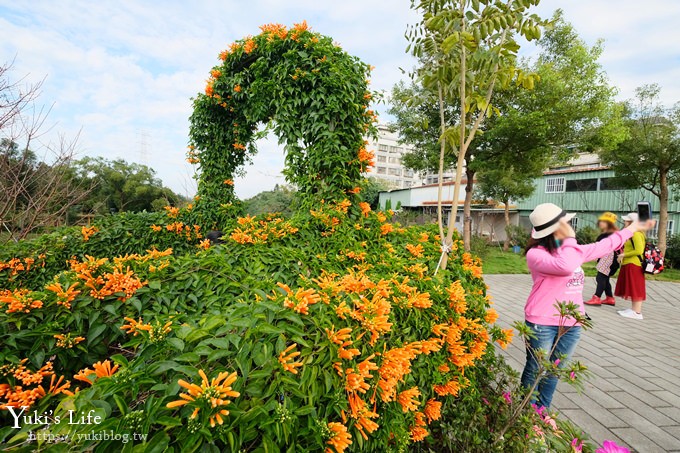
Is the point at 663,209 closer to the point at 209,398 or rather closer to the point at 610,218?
the point at 610,218

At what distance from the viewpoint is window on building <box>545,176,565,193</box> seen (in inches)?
739

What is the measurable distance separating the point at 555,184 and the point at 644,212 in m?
20.5

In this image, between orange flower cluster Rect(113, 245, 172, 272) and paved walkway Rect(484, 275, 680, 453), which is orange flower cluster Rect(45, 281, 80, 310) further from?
paved walkway Rect(484, 275, 680, 453)

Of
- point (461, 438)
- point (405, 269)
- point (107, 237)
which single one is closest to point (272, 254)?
point (405, 269)

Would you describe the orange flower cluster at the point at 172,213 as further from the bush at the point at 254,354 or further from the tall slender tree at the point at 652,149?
the tall slender tree at the point at 652,149

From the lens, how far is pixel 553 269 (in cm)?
203

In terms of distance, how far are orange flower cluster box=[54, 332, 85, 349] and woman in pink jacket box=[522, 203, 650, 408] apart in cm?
238

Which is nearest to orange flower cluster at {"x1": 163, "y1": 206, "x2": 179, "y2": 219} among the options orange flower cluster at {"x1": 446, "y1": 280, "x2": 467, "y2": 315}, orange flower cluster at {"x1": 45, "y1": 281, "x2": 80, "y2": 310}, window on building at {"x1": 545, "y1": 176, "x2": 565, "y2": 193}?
orange flower cluster at {"x1": 45, "y1": 281, "x2": 80, "y2": 310}

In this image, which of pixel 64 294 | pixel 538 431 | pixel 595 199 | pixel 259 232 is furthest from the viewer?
pixel 595 199

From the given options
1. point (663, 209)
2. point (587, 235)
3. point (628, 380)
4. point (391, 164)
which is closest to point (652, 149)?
point (663, 209)

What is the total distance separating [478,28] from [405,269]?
1511mm

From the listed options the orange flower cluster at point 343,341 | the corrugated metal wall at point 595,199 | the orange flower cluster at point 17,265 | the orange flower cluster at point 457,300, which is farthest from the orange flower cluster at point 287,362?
the corrugated metal wall at point 595,199

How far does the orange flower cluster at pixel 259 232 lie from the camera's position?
251cm

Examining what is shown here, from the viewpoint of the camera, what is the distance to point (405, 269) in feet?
6.97
